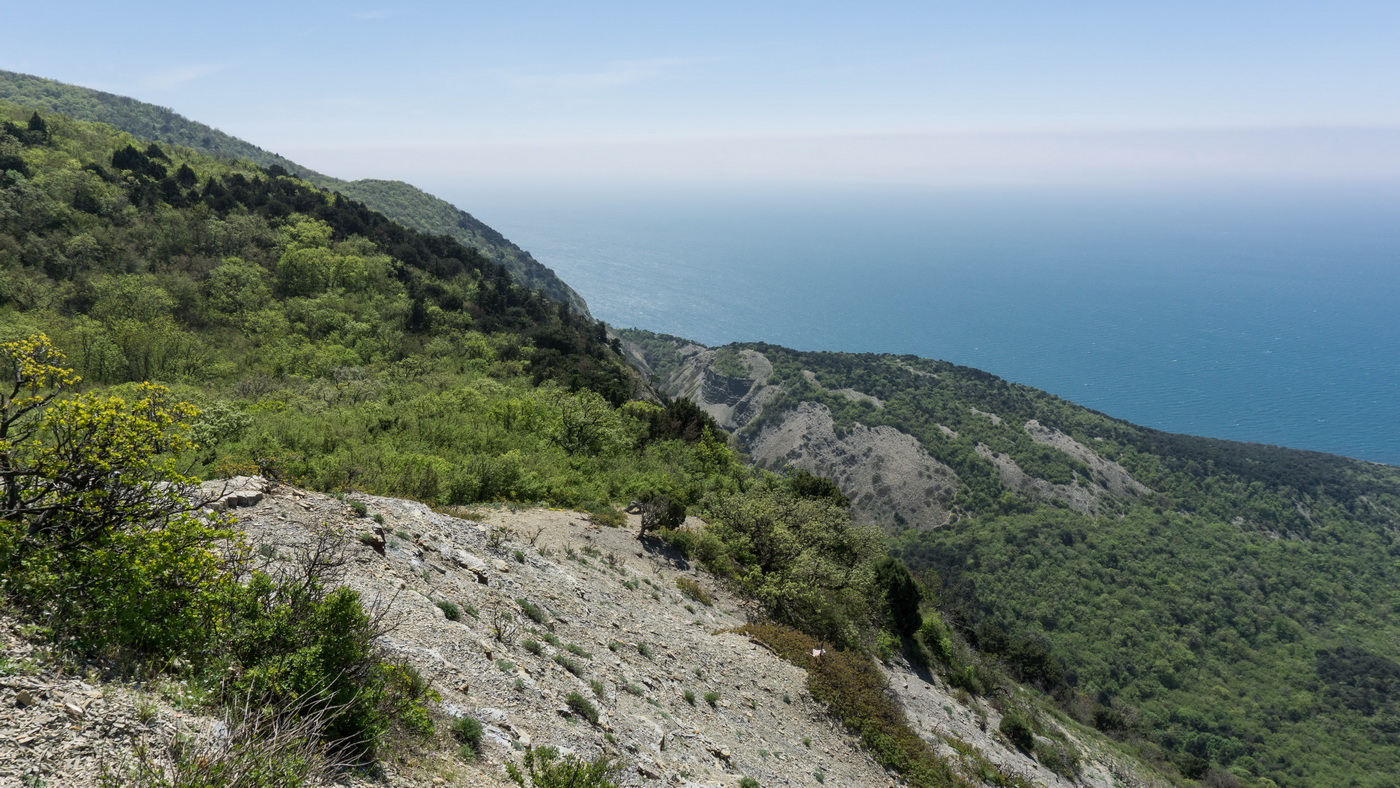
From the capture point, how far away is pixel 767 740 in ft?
41.5

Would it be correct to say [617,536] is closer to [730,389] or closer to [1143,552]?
[1143,552]

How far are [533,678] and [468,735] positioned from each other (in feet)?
7.99

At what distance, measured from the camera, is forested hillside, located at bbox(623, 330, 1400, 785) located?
184 ft

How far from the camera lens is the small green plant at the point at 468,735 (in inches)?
305

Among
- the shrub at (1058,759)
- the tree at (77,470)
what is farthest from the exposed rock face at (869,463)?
the tree at (77,470)

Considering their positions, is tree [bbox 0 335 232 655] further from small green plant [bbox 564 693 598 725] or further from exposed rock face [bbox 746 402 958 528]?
exposed rock face [bbox 746 402 958 528]

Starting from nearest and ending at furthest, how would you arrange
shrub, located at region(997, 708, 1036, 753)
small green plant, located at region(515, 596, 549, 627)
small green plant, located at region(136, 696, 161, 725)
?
small green plant, located at region(136, 696, 161, 725) → small green plant, located at region(515, 596, 549, 627) → shrub, located at region(997, 708, 1036, 753)

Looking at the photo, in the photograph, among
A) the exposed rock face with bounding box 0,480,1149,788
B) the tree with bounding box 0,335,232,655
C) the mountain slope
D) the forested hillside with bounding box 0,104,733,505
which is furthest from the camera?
the mountain slope

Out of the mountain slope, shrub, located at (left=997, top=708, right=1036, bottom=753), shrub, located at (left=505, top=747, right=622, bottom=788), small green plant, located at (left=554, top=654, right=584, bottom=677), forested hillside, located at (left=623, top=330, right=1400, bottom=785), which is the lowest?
forested hillside, located at (left=623, top=330, right=1400, bottom=785)

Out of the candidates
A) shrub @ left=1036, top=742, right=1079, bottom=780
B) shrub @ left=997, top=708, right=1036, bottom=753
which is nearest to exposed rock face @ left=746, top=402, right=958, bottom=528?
shrub @ left=1036, top=742, right=1079, bottom=780

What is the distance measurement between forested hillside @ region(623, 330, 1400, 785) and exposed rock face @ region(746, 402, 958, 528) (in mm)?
434

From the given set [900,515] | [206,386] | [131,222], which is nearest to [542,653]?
[206,386]

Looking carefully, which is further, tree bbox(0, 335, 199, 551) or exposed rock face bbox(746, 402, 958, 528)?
exposed rock face bbox(746, 402, 958, 528)

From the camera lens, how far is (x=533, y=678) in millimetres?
10297
